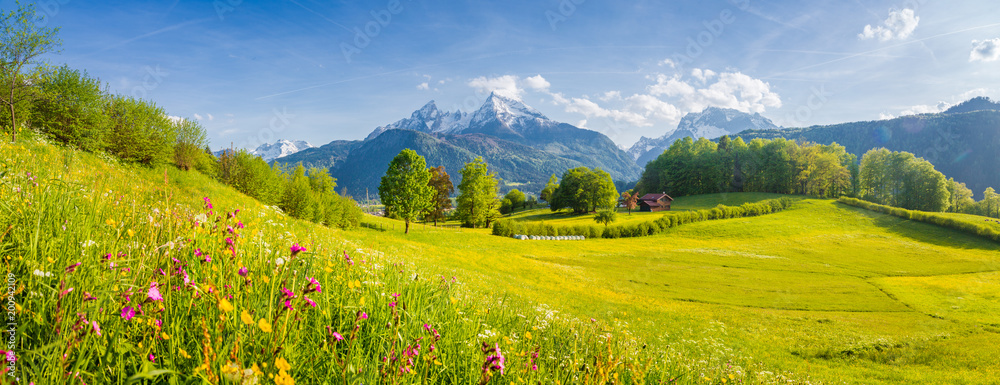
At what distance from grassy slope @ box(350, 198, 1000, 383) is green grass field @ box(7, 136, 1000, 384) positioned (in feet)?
0.53

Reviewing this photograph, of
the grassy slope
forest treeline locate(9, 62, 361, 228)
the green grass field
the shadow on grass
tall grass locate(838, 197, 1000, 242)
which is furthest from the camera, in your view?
tall grass locate(838, 197, 1000, 242)

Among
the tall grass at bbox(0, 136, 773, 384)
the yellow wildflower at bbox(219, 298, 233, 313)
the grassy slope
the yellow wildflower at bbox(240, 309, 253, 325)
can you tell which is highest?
the yellow wildflower at bbox(219, 298, 233, 313)

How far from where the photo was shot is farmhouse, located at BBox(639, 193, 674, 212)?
8638 centimetres

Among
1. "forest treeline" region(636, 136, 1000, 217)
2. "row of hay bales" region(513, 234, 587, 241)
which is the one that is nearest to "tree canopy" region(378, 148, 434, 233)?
"row of hay bales" region(513, 234, 587, 241)

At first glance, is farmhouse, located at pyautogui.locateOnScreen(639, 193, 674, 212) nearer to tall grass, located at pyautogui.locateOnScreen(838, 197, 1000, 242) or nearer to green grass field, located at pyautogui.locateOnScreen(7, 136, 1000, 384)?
green grass field, located at pyautogui.locateOnScreen(7, 136, 1000, 384)

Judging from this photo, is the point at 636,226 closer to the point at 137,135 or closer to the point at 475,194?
the point at 475,194

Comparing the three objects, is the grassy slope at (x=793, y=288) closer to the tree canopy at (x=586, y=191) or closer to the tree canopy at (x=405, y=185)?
the tree canopy at (x=405, y=185)

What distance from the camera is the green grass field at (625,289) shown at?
2.58m

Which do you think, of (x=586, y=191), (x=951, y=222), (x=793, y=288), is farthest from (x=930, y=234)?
(x=586, y=191)

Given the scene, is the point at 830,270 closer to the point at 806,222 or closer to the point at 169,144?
the point at 806,222

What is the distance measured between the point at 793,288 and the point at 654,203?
208 ft

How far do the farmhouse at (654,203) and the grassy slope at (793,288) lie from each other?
32652mm

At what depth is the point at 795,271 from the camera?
33.0 metres

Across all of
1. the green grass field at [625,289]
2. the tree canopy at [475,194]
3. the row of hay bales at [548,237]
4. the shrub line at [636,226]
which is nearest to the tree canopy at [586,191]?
the shrub line at [636,226]
